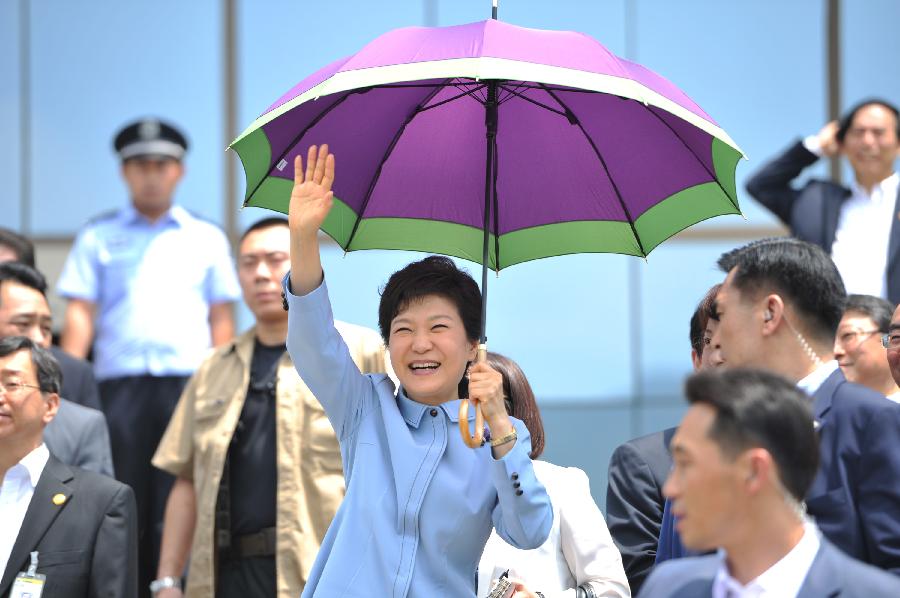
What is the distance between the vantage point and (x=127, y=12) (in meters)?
9.01

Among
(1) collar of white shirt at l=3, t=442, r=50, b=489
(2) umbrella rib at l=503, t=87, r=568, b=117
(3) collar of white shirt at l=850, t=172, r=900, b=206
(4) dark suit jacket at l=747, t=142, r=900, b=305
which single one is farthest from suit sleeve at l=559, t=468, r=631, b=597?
(3) collar of white shirt at l=850, t=172, r=900, b=206

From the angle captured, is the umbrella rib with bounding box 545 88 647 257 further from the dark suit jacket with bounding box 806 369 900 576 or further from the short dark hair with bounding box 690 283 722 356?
the dark suit jacket with bounding box 806 369 900 576

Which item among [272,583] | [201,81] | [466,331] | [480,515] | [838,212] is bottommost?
[272,583]

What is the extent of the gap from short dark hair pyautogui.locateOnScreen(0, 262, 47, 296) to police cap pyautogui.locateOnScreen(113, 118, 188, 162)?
1.13 metres

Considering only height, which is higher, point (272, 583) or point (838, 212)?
point (838, 212)

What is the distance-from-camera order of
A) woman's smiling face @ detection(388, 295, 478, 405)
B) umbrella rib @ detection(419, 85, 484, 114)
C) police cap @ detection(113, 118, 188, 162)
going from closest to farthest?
woman's smiling face @ detection(388, 295, 478, 405) < umbrella rib @ detection(419, 85, 484, 114) < police cap @ detection(113, 118, 188, 162)

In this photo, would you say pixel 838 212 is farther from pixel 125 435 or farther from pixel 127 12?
pixel 127 12

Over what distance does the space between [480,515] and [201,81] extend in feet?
19.3

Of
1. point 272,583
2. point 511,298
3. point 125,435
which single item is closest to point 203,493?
point 272,583

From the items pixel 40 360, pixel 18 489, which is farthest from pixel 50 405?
pixel 18 489

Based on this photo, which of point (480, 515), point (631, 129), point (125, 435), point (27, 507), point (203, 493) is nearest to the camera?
point (480, 515)

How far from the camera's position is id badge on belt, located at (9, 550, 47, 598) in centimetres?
470

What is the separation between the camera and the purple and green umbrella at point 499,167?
402cm

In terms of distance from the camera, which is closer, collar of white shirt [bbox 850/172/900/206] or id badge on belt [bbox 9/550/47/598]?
id badge on belt [bbox 9/550/47/598]
